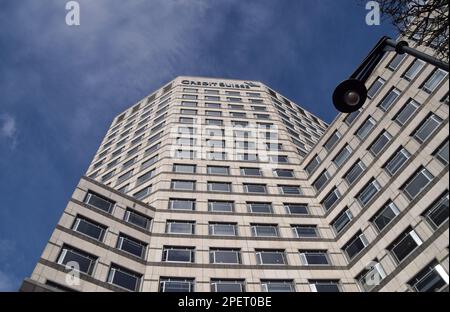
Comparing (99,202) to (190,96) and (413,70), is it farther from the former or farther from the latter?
(190,96)

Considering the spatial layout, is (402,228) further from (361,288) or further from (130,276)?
(130,276)

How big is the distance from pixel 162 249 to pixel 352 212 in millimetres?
13945

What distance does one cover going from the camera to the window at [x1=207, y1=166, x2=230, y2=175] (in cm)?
3346

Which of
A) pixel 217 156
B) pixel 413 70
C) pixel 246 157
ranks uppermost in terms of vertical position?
pixel 217 156

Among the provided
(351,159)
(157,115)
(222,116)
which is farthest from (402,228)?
(157,115)

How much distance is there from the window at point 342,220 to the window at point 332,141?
7.34 m

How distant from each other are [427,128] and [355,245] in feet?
30.0

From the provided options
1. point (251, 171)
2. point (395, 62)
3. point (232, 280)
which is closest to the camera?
point (232, 280)

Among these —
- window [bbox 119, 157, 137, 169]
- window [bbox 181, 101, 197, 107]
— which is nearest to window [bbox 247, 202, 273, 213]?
window [bbox 119, 157, 137, 169]

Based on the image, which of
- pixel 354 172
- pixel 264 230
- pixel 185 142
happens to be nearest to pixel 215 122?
pixel 185 142

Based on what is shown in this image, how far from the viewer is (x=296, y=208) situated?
30359mm

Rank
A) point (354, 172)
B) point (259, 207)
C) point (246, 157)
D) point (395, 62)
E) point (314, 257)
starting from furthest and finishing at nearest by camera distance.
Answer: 1. point (246, 157)
2. point (395, 62)
3. point (259, 207)
4. point (354, 172)
5. point (314, 257)

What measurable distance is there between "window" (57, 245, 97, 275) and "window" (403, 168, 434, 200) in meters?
19.8

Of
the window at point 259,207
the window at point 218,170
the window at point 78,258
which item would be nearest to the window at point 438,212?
the window at point 259,207
